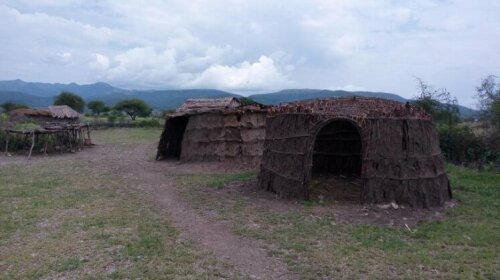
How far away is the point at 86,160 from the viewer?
19562 millimetres

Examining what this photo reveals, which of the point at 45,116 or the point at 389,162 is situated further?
the point at 45,116

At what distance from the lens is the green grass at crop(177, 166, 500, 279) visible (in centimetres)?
667

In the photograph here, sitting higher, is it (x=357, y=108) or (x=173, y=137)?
(x=357, y=108)

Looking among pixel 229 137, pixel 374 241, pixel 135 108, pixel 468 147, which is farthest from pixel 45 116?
pixel 374 241

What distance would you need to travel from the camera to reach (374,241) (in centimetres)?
799

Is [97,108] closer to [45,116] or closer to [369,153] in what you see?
[45,116]

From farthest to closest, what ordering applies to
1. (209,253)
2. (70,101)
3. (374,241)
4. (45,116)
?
(70,101), (45,116), (374,241), (209,253)

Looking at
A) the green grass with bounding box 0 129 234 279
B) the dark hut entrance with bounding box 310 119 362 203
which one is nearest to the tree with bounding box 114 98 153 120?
the dark hut entrance with bounding box 310 119 362 203

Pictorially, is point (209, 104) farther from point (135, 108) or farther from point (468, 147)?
point (135, 108)

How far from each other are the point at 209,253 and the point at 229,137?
10.6 meters

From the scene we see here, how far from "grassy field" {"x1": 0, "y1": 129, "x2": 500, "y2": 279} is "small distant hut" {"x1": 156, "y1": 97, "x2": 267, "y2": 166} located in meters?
5.13

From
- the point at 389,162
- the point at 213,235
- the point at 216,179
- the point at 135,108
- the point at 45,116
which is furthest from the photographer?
the point at 135,108

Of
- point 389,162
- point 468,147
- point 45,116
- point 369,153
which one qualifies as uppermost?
point 369,153

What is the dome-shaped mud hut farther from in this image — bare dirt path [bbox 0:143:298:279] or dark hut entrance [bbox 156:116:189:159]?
dark hut entrance [bbox 156:116:189:159]
